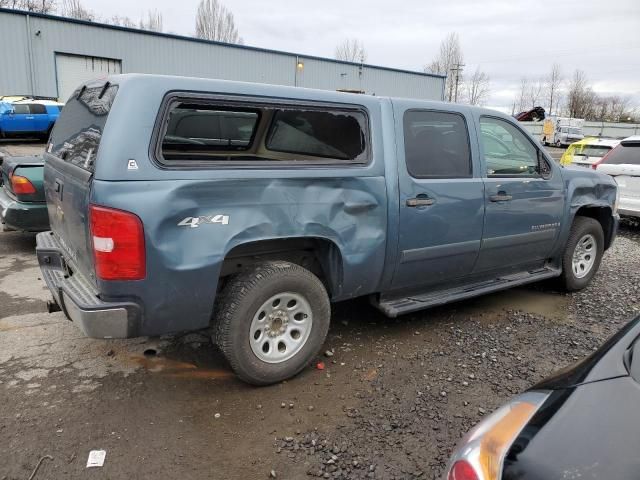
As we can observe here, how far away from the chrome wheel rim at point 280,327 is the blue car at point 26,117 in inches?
675

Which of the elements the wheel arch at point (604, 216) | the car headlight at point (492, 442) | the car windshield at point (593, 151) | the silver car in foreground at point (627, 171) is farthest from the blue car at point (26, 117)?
the car headlight at point (492, 442)

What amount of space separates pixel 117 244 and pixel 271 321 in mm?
1124

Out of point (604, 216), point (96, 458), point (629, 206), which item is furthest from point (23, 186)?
point (629, 206)

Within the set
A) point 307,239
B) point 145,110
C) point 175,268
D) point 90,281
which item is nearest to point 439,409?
point 307,239

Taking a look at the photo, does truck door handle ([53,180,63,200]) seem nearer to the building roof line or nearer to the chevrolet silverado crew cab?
the chevrolet silverado crew cab

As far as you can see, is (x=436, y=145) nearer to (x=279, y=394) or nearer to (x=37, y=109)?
(x=279, y=394)

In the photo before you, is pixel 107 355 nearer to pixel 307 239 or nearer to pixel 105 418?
pixel 105 418

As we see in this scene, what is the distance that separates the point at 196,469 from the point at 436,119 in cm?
301

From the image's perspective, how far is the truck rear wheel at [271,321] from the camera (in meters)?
3.17

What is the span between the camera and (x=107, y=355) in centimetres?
378

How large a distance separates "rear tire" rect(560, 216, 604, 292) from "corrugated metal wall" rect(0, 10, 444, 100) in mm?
23624

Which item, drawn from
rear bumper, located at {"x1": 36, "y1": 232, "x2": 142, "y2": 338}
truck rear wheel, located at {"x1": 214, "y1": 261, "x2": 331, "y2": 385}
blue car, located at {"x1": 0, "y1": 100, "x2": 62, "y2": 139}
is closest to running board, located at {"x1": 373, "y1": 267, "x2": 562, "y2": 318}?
truck rear wheel, located at {"x1": 214, "y1": 261, "x2": 331, "y2": 385}

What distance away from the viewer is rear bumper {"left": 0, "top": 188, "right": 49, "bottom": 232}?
577cm

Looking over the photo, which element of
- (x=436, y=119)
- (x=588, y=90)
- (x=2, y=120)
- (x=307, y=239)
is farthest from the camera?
(x=588, y=90)
